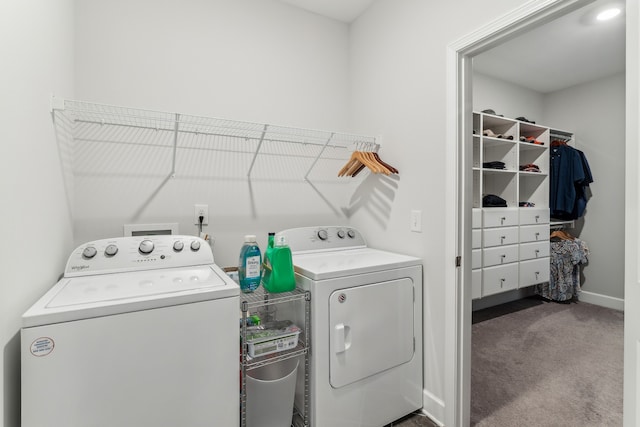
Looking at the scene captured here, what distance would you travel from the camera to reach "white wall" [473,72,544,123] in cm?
359

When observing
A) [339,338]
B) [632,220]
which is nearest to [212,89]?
[339,338]

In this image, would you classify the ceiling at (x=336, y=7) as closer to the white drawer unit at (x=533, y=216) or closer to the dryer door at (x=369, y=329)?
the dryer door at (x=369, y=329)

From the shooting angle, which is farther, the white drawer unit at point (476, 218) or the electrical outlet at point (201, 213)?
the white drawer unit at point (476, 218)

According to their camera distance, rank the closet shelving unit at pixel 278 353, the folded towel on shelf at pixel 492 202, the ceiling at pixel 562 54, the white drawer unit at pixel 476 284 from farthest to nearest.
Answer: the folded towel on shelf at pixel 492 202
the white drawer unit at pixel 476 284
the ceiling at pixel 562 54
the closet shelving unit at pixel 278 353

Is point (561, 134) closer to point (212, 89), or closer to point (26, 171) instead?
point (212, 89)

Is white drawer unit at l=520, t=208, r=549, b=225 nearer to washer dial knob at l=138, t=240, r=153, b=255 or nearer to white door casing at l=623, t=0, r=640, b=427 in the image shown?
white door casing at l=623, t=0, r=640, b=427

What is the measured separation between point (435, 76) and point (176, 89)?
153 cm

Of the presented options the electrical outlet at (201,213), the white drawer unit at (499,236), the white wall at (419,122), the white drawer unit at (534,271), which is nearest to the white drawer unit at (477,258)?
the white drawer unit at (499,236)

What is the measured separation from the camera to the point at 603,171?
12.6 ft

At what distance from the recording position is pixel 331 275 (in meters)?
1.50

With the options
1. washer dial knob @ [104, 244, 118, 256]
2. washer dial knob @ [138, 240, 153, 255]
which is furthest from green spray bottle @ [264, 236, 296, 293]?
washer dial knob @ [104, 244, 118, 256]

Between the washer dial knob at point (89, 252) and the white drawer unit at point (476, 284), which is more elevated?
the washer dial knob at point (89, 252)

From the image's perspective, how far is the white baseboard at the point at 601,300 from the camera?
361 cm

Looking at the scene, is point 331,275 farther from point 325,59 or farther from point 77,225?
point 325,59
